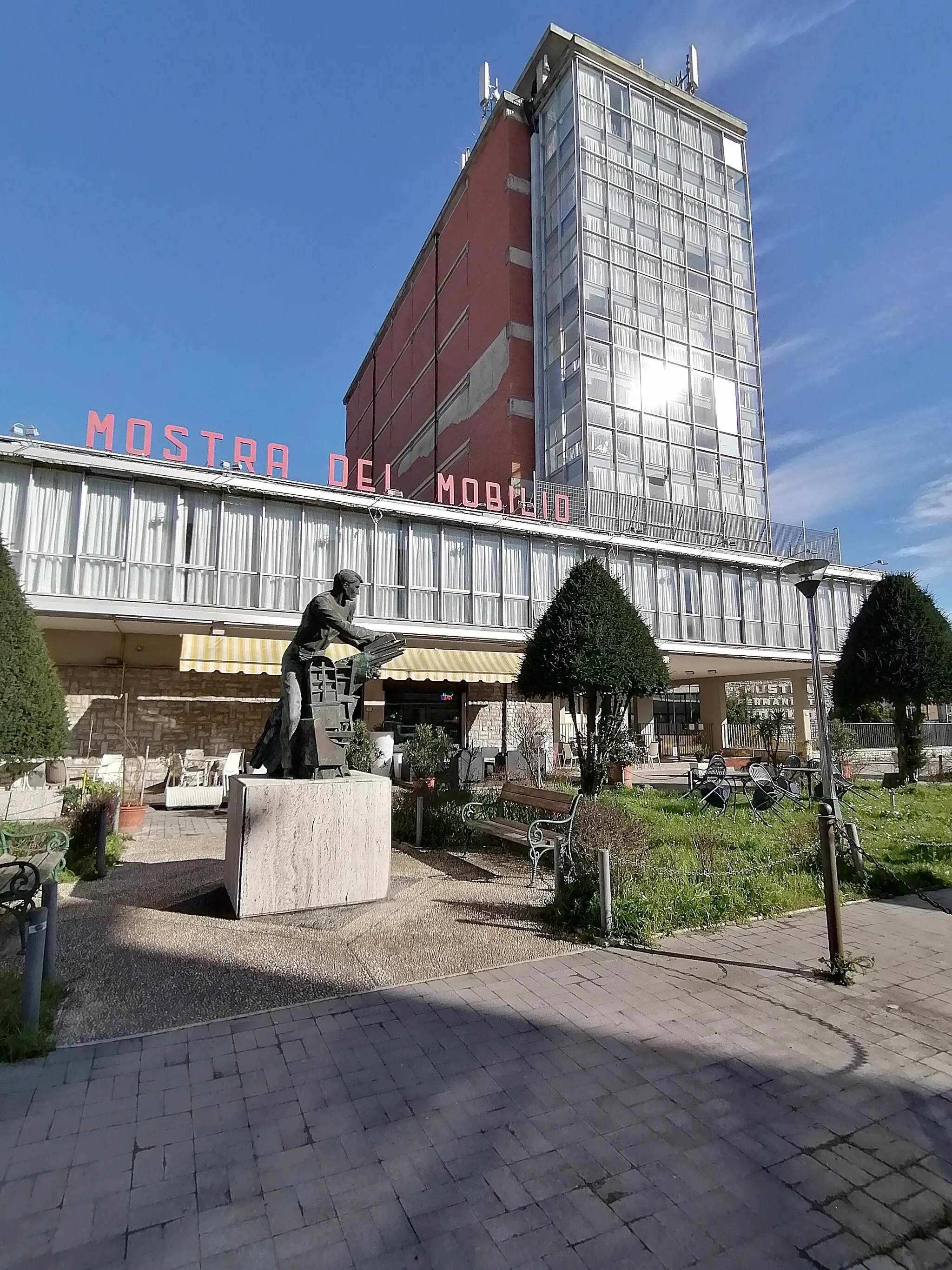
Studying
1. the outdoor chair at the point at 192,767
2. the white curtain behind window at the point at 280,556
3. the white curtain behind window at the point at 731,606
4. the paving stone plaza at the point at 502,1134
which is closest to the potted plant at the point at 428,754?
the outdoor chair at the point at 192,767

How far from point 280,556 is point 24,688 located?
37.2ft

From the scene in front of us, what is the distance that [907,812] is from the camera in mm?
11633

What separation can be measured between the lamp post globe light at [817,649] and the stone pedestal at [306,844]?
172 inches

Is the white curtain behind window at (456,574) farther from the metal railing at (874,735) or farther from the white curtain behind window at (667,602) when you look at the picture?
the metal railing at (874,735)

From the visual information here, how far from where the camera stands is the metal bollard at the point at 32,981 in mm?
3883

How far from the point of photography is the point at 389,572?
20609 mm

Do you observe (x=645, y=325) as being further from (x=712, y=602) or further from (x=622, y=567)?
(x=712, y=602)

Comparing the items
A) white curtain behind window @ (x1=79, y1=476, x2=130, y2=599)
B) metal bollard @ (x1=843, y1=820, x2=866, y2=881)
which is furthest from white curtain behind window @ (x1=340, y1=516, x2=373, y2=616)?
metal bollard @ (x1=843, y1=820, x2=866, y2=881)

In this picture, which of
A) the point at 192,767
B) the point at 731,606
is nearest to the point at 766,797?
the point at 192,767

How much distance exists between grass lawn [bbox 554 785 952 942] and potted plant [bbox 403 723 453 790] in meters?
3.57

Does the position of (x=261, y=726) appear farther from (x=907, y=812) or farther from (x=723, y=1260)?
(x=723, y=1260)

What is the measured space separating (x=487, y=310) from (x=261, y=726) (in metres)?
22.9

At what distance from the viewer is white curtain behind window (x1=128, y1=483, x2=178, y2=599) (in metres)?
17.5

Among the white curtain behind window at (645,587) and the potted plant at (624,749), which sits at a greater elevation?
the white curtain behind window at (645,587)
